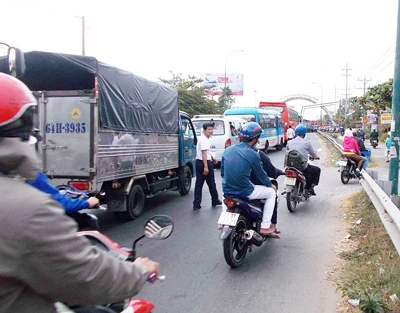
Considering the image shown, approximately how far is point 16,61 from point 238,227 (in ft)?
12.8

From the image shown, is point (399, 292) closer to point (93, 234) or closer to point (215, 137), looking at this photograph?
point (93, 234)

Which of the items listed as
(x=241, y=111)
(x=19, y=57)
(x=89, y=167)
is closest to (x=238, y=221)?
(x=89, y=167)

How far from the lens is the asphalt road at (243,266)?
431 cm

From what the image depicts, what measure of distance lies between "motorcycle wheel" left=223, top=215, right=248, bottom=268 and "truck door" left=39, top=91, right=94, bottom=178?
269cm

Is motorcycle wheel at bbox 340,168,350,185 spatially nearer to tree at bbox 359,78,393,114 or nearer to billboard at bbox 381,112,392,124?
Result: tree at bbox 359,78,393,114

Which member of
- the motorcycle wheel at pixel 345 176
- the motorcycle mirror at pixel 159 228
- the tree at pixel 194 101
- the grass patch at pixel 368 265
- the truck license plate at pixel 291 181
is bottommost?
the grass patch at pixel 368 265

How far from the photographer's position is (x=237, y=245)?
5371 mm

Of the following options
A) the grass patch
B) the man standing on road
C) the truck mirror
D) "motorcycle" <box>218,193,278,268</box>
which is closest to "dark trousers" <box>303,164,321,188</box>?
the grass patch

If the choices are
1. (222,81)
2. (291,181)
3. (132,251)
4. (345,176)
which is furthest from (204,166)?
(222,81)

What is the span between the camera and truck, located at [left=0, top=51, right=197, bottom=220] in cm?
679

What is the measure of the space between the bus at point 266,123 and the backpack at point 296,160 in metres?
13.2

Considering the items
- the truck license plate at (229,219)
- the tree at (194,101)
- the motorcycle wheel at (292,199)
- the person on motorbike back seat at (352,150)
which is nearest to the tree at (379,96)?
the person on motorbike back seat at (352,150)

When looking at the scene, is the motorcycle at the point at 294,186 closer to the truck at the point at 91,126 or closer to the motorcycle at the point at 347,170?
the truck at the point at 91,126

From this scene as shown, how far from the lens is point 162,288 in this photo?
15.4ft
